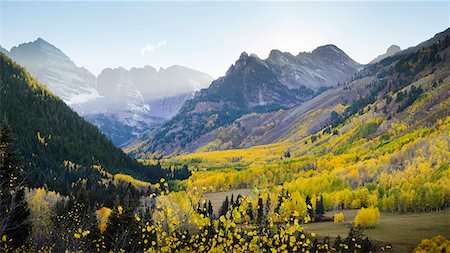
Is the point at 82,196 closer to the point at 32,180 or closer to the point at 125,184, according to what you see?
the point at 32,180

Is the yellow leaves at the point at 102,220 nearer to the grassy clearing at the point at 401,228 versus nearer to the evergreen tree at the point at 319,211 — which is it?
the grassy clearing at the point at 401,228

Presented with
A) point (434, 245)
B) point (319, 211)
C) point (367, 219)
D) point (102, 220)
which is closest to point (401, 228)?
point (367, 219)

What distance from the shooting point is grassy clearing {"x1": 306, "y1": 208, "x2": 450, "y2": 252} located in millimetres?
109769

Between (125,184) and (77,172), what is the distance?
2781cm

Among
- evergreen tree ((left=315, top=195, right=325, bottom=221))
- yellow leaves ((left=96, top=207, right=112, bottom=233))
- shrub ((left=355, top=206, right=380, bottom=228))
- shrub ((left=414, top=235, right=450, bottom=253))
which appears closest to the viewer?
yellow leaves ((left=96, top=207, right=112, bottom=233))

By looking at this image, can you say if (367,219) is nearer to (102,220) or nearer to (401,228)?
(401,228)

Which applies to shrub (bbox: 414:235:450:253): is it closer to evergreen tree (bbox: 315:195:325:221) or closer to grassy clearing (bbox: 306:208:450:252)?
grassy clearing (bbox: 306:208:450:252)

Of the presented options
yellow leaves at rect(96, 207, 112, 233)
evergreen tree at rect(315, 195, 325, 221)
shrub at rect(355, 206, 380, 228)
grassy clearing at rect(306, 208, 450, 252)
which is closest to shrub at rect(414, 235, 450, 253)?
grassy clearing at rect(306, 208, 450, 252)

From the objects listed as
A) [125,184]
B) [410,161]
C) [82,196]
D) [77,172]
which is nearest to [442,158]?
[410,161]

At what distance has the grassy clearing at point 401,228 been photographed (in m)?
110

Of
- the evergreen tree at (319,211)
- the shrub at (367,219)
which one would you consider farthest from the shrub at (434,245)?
the evergreen tree at (319,211)

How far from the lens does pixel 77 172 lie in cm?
19912

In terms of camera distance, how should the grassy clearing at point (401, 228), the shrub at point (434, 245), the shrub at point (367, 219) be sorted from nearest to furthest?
the shrub at point (434, 245)
the grassy clearing at point (401, 228)
the shrub at point (367, 219)

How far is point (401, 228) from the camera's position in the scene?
401 ft
